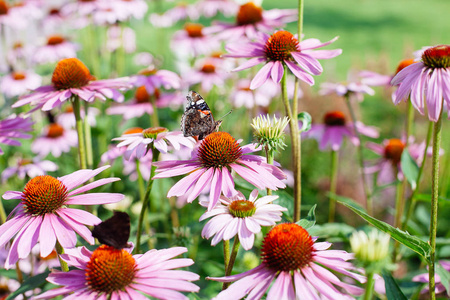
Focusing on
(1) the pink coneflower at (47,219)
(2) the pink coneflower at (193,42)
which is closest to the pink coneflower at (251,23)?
(2) the pink coneflower at (193,42)

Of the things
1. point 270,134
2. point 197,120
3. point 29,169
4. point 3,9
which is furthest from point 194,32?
point 270,134

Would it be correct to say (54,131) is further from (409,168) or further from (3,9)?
(409,168)

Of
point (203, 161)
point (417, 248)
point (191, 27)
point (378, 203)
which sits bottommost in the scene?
point (378, 203)

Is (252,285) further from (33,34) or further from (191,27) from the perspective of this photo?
(33,34)

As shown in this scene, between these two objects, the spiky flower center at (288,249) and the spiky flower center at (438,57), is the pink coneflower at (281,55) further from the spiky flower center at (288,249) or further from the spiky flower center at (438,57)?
the spiky flower center at (288,249)

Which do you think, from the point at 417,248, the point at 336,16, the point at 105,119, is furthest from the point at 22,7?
the point at 336,16

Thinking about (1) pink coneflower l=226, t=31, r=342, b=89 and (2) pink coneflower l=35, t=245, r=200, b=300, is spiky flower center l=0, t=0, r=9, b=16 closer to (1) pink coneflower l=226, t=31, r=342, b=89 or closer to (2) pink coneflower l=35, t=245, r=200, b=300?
(1) pink coneflower l=226, t=31, r=342, b=89
